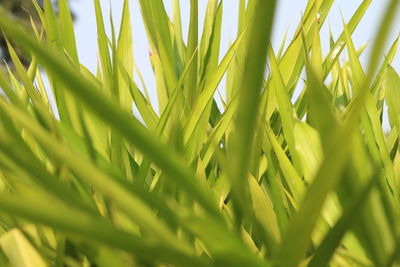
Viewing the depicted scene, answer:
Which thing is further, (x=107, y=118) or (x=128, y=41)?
(x=128, y=41)

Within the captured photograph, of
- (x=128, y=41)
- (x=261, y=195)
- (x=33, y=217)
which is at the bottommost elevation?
(x=33, y=217)

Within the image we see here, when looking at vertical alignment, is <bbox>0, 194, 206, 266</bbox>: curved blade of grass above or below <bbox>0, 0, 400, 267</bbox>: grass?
below

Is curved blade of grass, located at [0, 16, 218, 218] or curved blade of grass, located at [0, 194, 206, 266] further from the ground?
curved blade of grass, located at [0, 16, 218, 218]

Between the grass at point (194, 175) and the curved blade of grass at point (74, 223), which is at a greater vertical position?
the grass at point (194, 175)

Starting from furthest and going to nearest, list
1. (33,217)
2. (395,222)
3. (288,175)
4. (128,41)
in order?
(128,41)
(288,175)
(395,222)
(33,217)

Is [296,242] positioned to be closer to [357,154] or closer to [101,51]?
[357,154]

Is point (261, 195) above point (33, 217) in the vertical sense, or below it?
above

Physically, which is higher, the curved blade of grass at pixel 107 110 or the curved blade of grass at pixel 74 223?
the curved blade of grass at pixel 107 110

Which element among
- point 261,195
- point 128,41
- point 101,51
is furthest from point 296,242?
point 128,41
